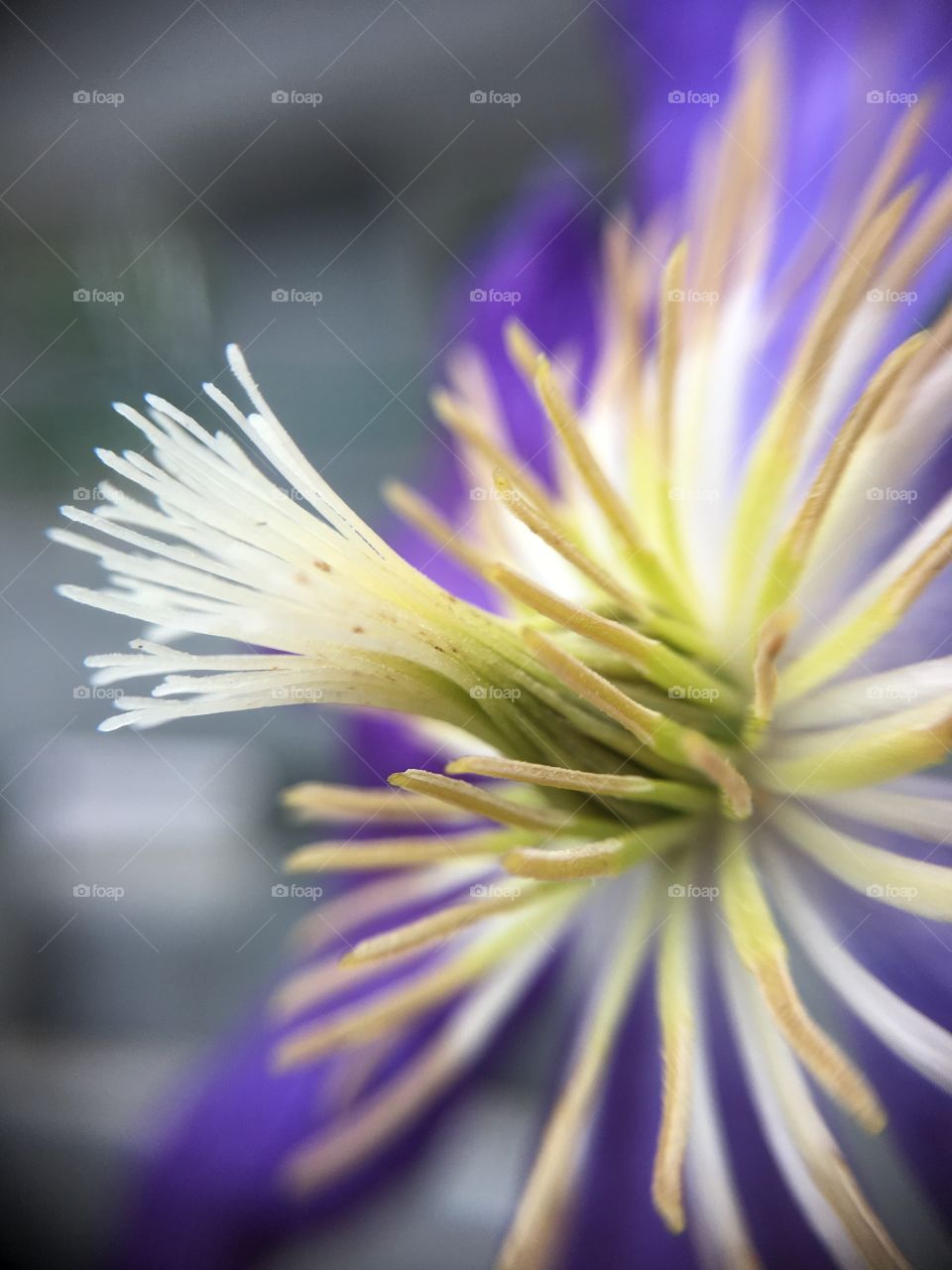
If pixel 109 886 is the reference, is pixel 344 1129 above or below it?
below

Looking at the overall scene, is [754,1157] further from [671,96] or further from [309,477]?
[671,96]

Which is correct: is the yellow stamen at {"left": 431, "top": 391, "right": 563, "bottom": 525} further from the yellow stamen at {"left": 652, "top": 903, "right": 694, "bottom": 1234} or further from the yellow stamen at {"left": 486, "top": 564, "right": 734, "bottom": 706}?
the yellow stamen at {"left": 652, "top": 903, "right": 694, "bottom": 1234}

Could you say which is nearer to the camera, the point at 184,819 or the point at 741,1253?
the point at 741,1253

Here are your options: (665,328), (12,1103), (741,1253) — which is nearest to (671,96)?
(665,328)
